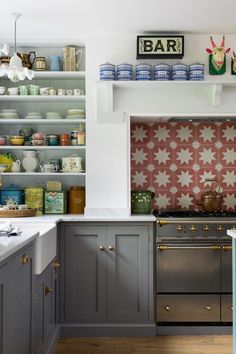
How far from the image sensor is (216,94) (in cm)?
401

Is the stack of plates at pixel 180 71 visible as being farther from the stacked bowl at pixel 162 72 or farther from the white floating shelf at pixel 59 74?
the white floating shelf at pixel 59 74

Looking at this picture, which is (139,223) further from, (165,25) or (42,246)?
(165,25)

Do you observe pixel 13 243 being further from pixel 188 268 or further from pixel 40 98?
pixel 40 98

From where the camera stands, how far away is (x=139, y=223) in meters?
3.79

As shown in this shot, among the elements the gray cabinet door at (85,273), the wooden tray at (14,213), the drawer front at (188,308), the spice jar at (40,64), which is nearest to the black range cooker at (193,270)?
the drawer front at (188,308)

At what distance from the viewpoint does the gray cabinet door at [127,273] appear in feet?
12.5

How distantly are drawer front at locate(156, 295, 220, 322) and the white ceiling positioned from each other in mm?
2193

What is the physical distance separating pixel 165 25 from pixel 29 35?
1.19 m

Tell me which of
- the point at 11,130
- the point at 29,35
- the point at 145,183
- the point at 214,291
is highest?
the point at 29,35

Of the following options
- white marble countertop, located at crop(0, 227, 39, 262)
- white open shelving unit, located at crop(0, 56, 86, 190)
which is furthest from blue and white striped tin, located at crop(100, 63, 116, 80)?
white marble countertop, located at crop(0, 227, 39, 262)

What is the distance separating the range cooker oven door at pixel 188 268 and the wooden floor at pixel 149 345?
370 millimetres

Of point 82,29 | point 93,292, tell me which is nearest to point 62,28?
point 82,29

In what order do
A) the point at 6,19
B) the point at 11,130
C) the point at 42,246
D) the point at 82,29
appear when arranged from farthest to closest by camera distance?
1. the point at 11,130
2. the point at 82,29
3. the point at 6,19
4. the point at 42,246

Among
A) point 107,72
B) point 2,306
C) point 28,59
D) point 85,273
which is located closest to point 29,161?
point 28,59
